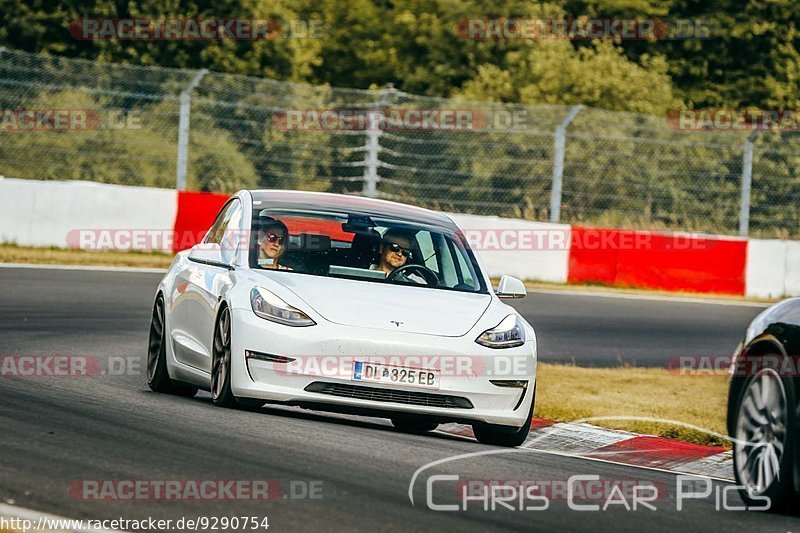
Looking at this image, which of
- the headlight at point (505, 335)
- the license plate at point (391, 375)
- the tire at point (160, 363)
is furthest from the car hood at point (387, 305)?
the tire at point (160, 363)

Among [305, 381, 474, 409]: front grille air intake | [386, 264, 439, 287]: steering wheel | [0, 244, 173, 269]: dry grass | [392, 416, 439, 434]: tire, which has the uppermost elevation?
[386, 264, 439, 287]: steering wheel

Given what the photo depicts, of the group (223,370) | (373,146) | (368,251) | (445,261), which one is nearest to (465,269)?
(445,261)

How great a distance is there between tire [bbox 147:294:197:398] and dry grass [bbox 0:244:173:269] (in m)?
10.5

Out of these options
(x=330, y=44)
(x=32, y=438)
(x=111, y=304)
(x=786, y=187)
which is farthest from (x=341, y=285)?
(x=330, y=44)

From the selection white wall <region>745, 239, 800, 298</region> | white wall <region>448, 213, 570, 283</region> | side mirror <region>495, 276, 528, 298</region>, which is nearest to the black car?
side mirror <region>495, 276, 528, 298</region>

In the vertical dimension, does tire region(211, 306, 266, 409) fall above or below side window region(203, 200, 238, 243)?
below

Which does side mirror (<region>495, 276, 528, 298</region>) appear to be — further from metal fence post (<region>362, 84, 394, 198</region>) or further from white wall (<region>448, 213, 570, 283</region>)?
metal fence post (<region>362, 84, 394, 198</region>)

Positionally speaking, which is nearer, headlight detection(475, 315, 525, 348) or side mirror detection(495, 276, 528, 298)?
headlight detection(475, 315, 525, 348)

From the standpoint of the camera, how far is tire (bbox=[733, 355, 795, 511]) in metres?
6.94

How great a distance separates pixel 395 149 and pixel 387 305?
61.0 ft

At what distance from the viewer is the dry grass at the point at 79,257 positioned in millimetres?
21469

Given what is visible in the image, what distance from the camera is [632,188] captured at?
27812mm

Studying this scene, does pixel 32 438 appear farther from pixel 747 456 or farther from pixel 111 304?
pixel 111 304

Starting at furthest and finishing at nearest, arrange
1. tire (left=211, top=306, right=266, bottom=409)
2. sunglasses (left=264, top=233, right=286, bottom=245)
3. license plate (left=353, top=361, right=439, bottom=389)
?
1. sunglasses (left=264, top=233, right=286, bottom=245)
2. tire (left=211, top=306, right=266, bottom=409)
3. license plate (left=353, top=361, right=439, bottom=389)
